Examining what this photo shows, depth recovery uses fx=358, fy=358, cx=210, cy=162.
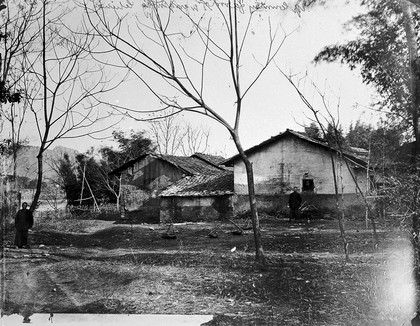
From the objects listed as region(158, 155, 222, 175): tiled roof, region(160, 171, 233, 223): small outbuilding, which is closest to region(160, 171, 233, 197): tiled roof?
region(160, 171, 233, 223): small outbuilding

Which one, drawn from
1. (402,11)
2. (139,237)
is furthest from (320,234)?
(402,11)

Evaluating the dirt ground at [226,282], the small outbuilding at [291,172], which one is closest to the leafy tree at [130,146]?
the small outbuilding at [291,172]

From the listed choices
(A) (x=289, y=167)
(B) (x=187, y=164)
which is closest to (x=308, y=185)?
(A) (x=289, y=167)

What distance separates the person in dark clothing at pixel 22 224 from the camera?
8508 mm

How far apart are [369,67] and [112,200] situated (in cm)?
2395

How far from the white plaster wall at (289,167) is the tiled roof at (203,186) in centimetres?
84

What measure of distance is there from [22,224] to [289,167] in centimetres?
1257

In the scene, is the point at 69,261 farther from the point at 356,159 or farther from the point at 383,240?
the point at 356,159

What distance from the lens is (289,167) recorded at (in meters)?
17.8

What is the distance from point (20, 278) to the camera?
6.22 m

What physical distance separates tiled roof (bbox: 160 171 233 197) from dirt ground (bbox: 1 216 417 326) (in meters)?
8.89

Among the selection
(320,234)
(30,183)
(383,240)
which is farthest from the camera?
(30,183)

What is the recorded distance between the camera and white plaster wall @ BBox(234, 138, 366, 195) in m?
17.0

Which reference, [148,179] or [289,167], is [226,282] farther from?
[148,179]
